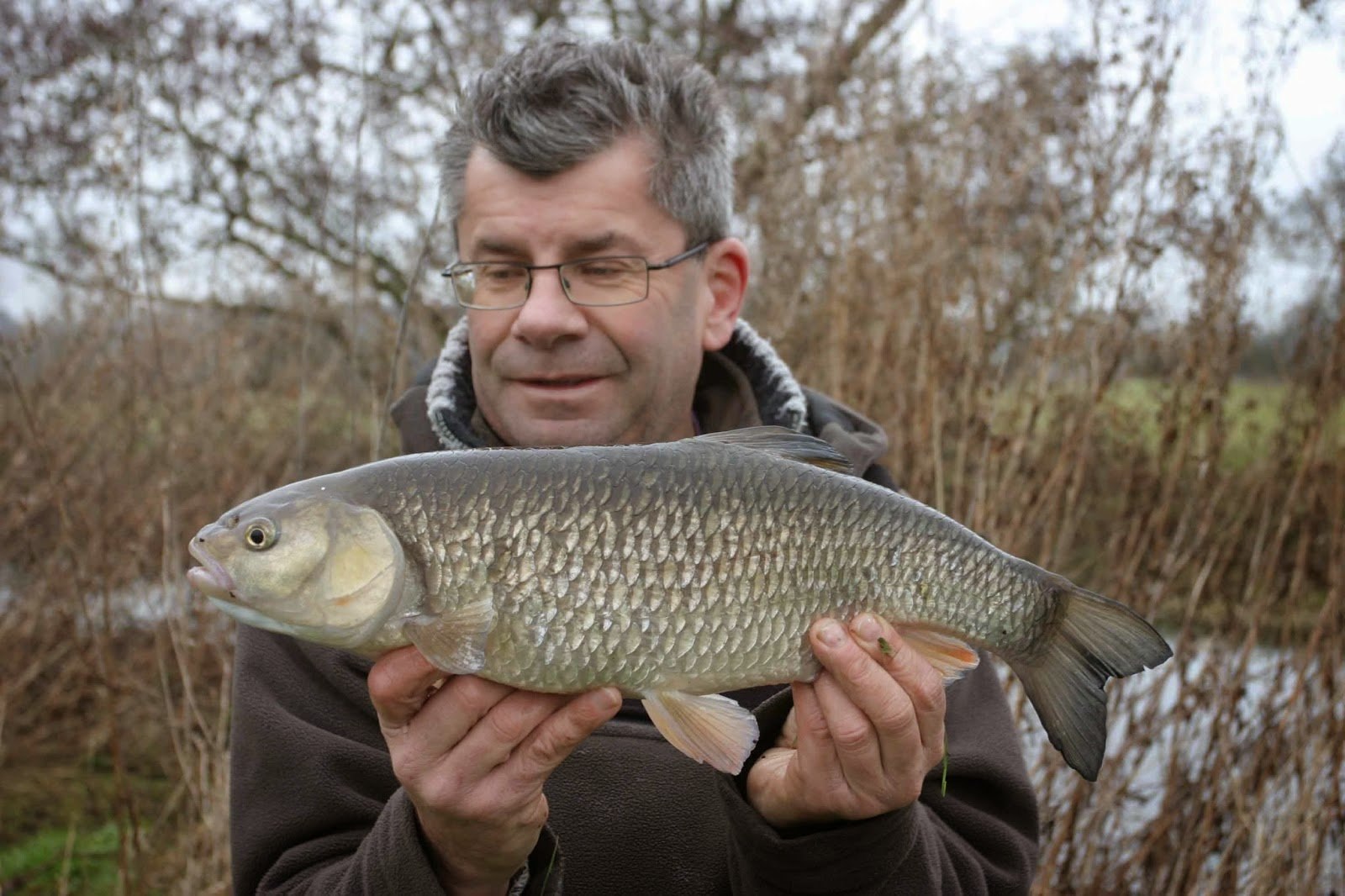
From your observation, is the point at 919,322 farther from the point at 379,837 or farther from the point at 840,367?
the point at 379,837

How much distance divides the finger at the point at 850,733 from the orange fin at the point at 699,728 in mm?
116

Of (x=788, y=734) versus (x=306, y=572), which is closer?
(x=306, y=572)

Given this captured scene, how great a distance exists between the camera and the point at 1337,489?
3.03 meters

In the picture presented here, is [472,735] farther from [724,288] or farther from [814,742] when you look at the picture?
[724,288]

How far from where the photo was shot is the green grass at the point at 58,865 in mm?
3557

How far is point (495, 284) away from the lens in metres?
2.14

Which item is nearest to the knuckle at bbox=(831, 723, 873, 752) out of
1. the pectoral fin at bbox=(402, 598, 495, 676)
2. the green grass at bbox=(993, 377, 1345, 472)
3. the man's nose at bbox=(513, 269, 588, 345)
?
the pectoral fin at bbox=(402, 598, 495, 676)

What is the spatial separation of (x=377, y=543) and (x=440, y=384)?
2.94 ft

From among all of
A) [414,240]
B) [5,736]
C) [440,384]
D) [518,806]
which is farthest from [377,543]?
[414,240]

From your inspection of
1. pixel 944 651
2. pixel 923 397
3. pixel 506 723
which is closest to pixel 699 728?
pixel 506 723

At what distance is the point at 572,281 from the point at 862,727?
3.46 ft

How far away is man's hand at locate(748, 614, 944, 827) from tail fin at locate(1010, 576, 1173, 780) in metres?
0.16

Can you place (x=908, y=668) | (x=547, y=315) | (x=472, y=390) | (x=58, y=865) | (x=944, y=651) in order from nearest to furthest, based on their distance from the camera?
(x=908, y=668) → (x=944, y=651) → (x=547, y=315) → (x=472, y=390) → (x=58, y=865)

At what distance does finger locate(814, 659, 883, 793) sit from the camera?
1461mm
